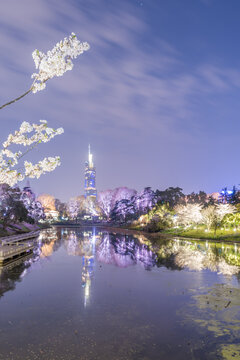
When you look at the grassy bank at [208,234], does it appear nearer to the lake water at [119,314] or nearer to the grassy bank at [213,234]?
the grassy bank at [213,234]

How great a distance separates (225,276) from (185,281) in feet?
11.7

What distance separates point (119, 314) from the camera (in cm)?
1299

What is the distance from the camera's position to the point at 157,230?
265ft

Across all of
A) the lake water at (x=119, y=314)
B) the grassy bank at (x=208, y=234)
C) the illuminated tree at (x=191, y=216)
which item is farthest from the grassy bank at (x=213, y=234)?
the lake water at (x=119, y=314)

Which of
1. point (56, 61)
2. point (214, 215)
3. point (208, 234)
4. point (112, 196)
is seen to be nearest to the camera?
point (56, 61)

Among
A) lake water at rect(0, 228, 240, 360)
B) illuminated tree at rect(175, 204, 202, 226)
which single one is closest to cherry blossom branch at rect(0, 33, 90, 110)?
lake water at rect(0, 228, 240, 360)

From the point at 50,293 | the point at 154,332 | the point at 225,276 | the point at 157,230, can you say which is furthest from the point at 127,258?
the point at 157,230

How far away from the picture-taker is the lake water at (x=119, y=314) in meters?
9.48

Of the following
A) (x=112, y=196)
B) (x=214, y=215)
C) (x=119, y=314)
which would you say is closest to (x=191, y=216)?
(x=214, y=215)

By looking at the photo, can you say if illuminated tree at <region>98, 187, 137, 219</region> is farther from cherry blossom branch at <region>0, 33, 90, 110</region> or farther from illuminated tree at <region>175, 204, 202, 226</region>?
cherry blossom branch at <region>0, 33, 90, 110</region>

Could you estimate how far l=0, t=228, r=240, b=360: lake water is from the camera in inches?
373

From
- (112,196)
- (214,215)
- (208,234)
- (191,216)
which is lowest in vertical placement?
(208,234)

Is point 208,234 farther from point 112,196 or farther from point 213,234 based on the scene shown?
point 112,196

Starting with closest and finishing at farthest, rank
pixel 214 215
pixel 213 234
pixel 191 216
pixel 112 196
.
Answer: pixel 213 234
pixel 214 215
pixel 191 216
pixel 112 196
